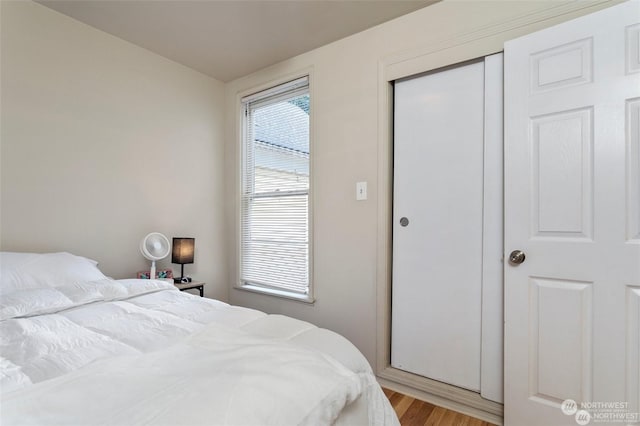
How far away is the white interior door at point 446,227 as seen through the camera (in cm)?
178

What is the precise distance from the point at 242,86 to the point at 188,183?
1.06 metres

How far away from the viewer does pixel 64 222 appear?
2121 millimetres

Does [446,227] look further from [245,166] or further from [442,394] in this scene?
[245,166]

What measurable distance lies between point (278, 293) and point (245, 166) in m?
1.25

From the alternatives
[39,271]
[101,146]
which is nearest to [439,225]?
[39,271]

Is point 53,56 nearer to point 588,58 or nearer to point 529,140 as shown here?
point 529,140

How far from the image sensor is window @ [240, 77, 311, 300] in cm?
266

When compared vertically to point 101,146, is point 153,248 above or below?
below

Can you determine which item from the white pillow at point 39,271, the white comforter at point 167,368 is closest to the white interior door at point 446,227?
the white comforter at point 167,368

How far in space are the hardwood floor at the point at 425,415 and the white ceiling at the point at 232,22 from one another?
250 centimetres

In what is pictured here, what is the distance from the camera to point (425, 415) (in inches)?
72.1

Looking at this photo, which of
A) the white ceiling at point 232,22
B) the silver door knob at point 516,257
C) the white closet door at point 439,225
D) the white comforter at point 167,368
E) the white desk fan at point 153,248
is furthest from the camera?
the white desk fan at point 153,248

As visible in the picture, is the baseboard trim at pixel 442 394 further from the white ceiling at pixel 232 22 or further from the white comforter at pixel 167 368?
the white ceiling at pixel 232 22

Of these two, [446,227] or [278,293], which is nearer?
[446,227]
